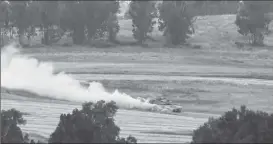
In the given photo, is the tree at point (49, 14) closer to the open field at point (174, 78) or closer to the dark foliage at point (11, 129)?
the open field at point (174, 78)

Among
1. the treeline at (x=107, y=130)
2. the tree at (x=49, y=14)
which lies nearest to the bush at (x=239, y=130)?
the treeline at (x=107, y=130)

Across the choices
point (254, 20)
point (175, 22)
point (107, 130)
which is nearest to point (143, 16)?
point (175, 22)

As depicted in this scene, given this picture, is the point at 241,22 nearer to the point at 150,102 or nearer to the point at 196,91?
the point at 196,91

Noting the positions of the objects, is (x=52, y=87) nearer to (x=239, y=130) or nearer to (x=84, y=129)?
(x=84, y=129)

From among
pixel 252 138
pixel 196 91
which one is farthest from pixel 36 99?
pixel 252 138

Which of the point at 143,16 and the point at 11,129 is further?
the point at 143,16

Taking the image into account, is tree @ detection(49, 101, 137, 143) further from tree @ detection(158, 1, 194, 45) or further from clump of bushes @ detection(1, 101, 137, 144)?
tree @ detection(158, 1, 194, 45)

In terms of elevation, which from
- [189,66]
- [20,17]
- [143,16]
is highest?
[143,16]

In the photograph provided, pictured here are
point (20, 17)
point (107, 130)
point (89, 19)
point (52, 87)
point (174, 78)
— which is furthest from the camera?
point (89, 19)

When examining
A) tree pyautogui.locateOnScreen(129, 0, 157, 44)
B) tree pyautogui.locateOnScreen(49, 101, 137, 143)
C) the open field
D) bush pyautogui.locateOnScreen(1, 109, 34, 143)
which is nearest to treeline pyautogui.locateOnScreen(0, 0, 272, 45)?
tree pyautogui.locateOnScreen(129, 0, 157, 44)
